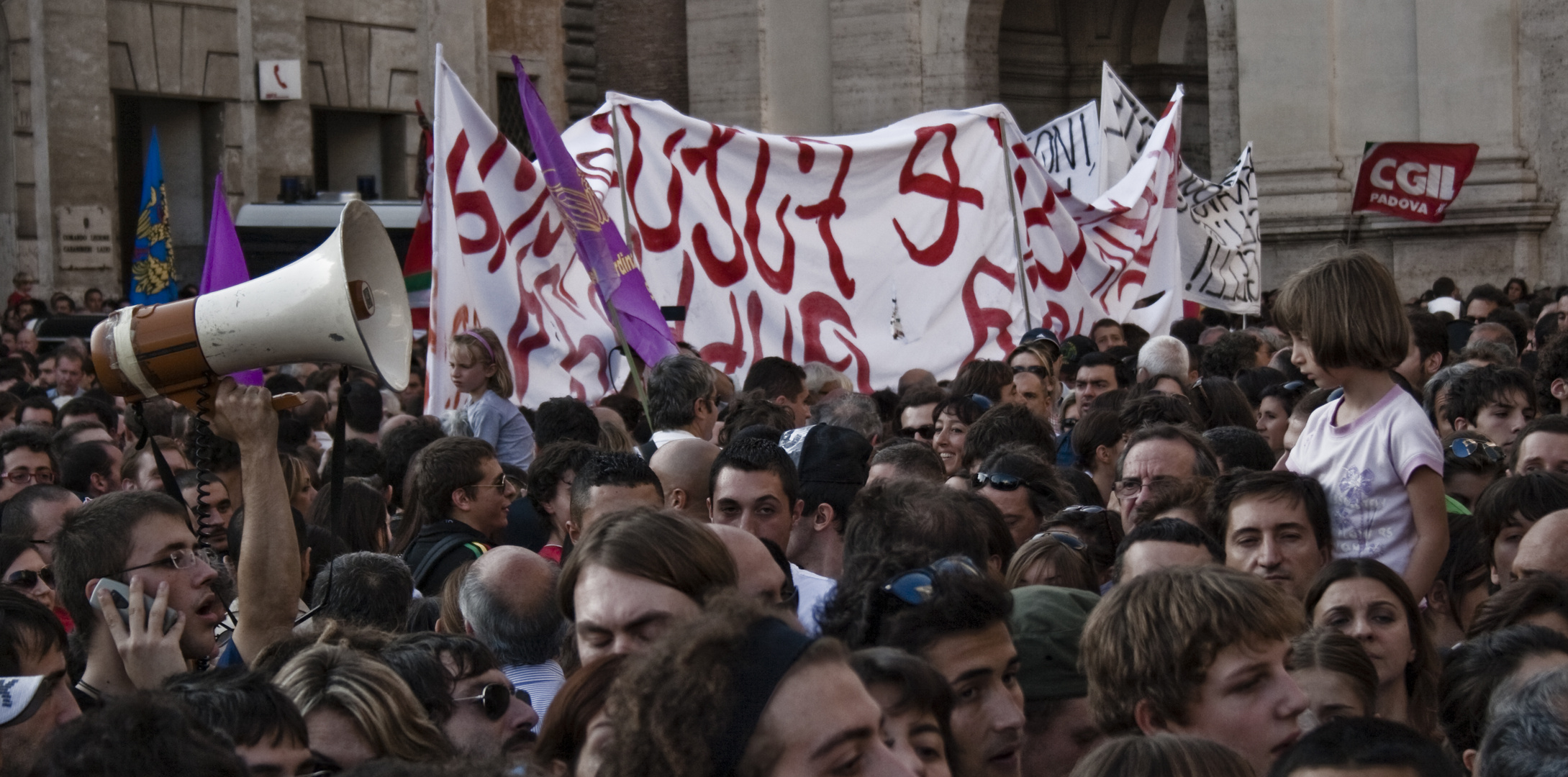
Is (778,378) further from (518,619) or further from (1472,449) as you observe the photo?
(518,619)

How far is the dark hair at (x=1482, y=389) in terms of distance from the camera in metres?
6.78

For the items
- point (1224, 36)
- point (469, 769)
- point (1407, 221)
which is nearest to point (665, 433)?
point (469, 769)

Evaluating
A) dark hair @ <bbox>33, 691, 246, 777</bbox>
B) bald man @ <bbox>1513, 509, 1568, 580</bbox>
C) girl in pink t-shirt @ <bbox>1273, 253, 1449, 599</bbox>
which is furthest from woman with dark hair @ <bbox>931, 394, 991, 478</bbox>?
dark hair @ <bbox>33, 691, 246, 777</bbox>

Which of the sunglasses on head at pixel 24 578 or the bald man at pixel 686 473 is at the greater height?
the bald man at pixel 686 473

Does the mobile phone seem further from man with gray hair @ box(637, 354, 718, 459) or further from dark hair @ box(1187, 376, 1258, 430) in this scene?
dark hair @ box(1187, 376, 1258, 430)

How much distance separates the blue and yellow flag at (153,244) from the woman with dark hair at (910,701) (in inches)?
504

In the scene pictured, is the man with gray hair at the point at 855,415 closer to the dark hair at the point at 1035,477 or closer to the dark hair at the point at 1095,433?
the dark hair at the point at 1095,433

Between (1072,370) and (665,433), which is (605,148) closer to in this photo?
(1072,370)

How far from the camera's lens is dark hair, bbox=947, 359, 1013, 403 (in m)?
7.92

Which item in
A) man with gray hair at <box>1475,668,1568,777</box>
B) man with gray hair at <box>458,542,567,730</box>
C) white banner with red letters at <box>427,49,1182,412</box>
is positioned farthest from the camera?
white banner with red letters at <box>427,49,1182,412</box>

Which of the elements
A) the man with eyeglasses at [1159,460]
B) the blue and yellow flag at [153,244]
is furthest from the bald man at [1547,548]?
the blue and yellow flag at [153,244]

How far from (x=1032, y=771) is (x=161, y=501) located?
2.12 metres

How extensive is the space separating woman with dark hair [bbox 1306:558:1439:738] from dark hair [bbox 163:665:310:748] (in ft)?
7.13

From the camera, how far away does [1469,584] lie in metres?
4.85
